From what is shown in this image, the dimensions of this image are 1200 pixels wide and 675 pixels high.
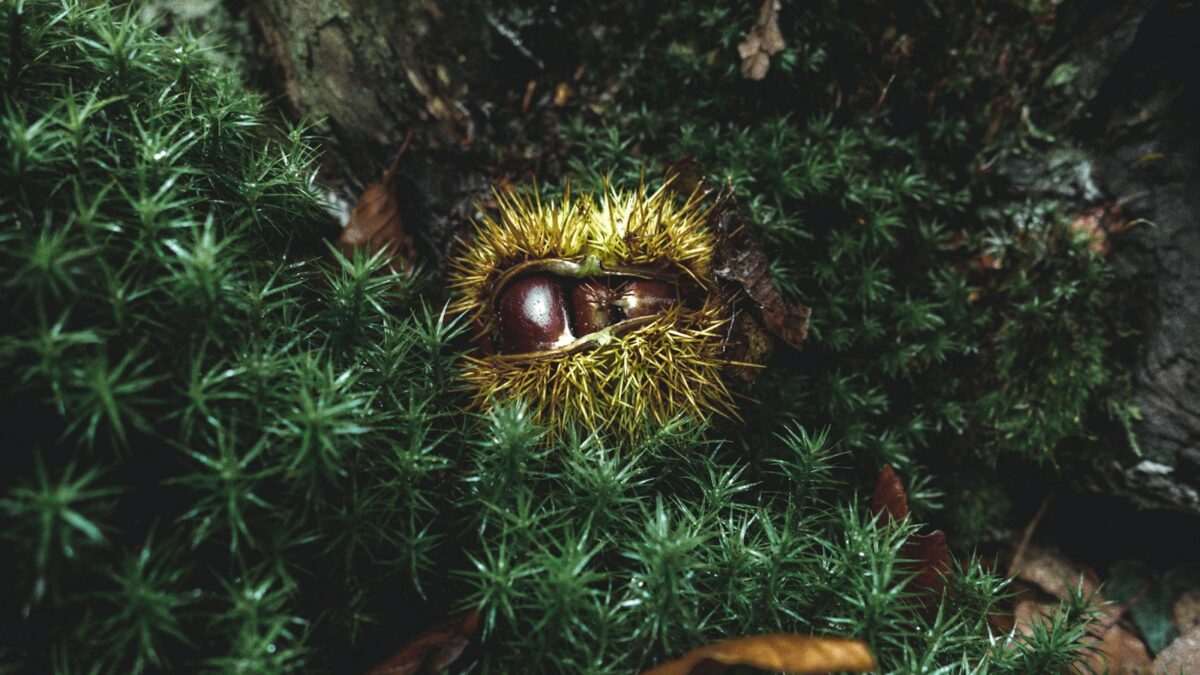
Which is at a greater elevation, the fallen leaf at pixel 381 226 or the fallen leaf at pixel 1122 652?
the fallen leaf at pixel 381 226

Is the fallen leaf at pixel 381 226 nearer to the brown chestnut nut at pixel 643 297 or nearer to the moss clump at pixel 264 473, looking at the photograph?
the moss clump at pixel 264 473

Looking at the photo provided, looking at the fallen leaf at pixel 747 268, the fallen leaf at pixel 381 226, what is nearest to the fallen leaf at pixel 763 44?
the fallen leaf at pixel 747 268

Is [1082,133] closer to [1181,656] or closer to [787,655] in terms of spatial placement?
[1181,656]

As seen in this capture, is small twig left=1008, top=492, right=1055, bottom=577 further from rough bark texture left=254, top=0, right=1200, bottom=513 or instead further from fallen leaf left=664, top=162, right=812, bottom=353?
fallen leaf left=664, top=162, right=812, bottom=353

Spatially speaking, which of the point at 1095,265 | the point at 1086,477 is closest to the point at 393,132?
the point at 1095,265

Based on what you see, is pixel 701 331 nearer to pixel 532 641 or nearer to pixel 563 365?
pixel 563 365

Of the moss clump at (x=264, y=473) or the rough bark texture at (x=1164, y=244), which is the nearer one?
the moss clump at (x=264, y=473)
